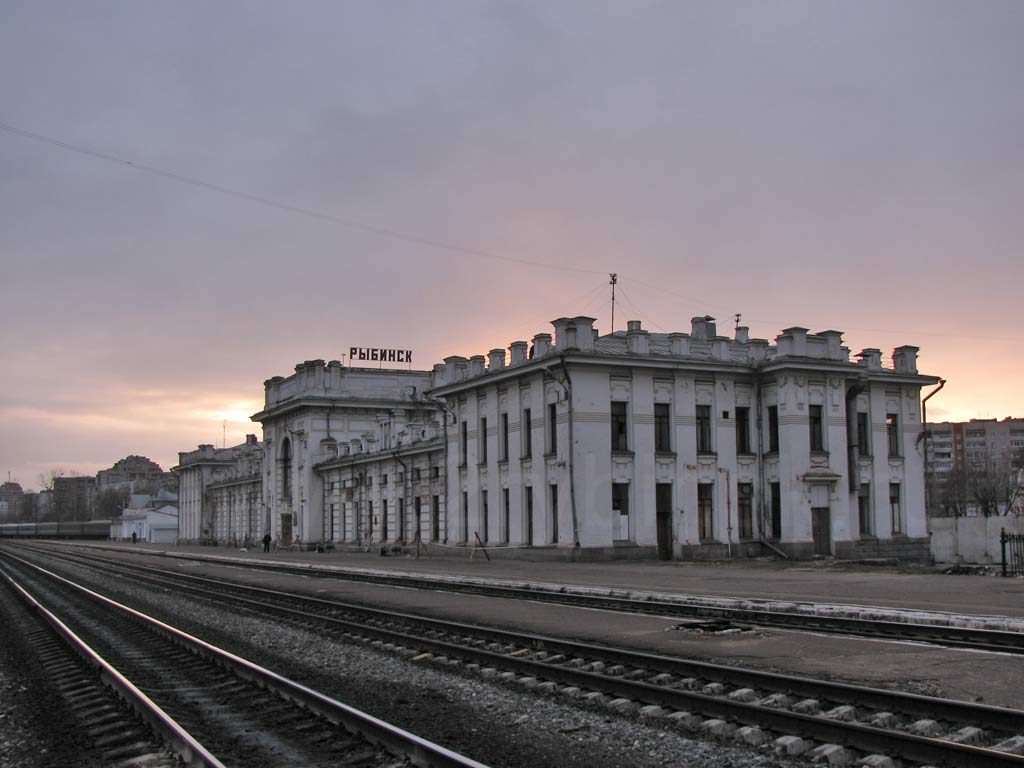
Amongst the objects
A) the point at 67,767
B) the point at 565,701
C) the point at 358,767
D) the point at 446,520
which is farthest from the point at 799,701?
the point at 446,520

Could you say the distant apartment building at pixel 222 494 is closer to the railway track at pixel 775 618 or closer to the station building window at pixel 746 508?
the station building window at pixel 746 508

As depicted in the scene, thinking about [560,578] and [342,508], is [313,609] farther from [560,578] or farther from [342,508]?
[342,508]

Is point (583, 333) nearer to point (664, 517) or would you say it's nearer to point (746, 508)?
point (664, 517)

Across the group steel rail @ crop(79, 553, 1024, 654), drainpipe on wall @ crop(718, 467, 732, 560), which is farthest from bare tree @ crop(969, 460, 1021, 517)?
steel rail @ crop(79, 553, 1024, 654)

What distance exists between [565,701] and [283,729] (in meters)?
2.93

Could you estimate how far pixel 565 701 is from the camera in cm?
1048

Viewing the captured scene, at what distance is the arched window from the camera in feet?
228

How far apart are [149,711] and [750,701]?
237 inches

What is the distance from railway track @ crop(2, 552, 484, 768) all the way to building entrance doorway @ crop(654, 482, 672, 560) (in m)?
25.7

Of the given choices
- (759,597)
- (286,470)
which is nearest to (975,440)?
(286,470)

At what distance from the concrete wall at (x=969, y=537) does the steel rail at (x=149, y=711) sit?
24.6 m

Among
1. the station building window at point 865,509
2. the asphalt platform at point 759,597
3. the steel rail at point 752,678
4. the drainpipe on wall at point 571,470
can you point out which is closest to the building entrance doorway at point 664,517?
the asphalt platform at point 759,597

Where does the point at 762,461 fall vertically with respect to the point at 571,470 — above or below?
above

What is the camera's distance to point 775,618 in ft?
55.2
